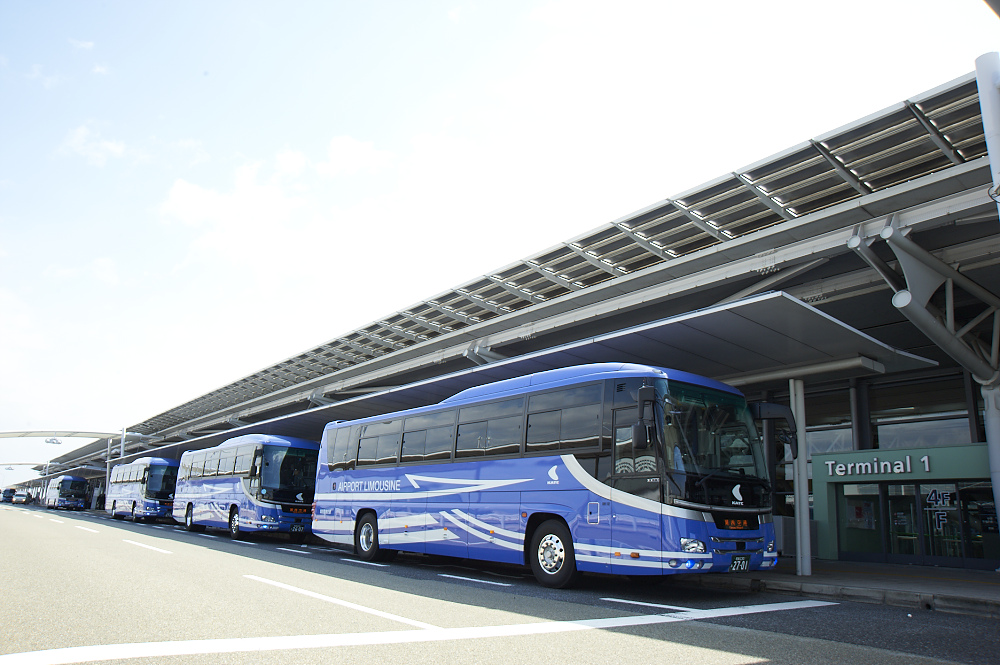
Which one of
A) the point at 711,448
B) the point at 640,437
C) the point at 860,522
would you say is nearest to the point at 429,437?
the point at 640,437

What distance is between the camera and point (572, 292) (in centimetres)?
1839

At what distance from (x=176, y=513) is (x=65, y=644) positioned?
25.0m

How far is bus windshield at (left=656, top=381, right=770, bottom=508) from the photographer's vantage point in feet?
29.6

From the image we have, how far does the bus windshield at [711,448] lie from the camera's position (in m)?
9.01

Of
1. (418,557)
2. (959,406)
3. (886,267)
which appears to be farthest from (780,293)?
(959,406)

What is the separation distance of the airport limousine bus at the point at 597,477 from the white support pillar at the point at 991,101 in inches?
175

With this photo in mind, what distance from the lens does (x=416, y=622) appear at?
20.5ft

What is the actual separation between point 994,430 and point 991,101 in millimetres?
8273

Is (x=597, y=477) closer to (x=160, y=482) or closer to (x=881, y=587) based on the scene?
(x=881, y=587)

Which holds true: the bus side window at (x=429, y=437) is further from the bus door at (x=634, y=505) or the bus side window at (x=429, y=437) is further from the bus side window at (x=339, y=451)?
the bus door at (x=634, y=505)

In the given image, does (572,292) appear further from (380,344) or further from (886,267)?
(380,344)

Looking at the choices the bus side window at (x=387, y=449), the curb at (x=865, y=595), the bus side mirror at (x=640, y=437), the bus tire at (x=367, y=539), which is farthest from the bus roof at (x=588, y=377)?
the bus tire at (x=367, y=539)

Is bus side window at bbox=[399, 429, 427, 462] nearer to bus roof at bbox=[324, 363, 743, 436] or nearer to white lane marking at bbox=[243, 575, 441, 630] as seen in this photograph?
bus roof at bbox=[324, 363, 743, 436]

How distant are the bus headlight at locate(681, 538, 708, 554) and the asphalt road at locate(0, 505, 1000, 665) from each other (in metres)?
0.65
